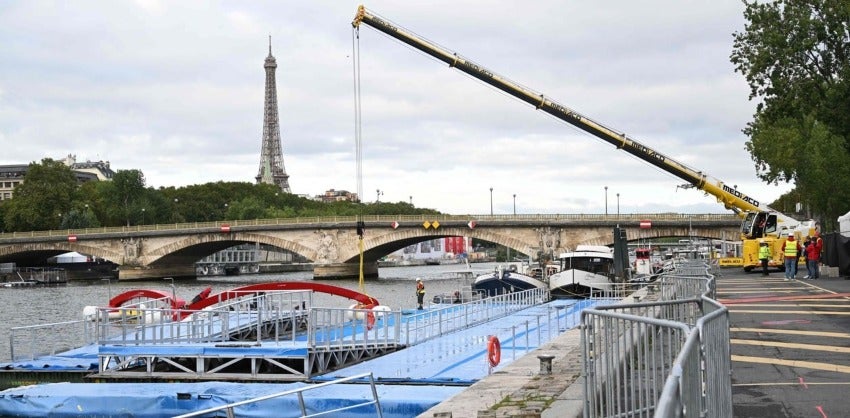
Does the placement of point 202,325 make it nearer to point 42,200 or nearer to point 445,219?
point 445,219

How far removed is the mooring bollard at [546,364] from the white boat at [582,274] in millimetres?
34301

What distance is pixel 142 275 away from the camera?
125 m

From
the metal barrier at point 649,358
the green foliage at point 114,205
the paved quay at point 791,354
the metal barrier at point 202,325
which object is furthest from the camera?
the green foliage at point 114,205

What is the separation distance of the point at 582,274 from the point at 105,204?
133403 mm

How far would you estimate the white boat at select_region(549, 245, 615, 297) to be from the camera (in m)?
50.1

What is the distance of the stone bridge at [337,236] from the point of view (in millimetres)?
101312

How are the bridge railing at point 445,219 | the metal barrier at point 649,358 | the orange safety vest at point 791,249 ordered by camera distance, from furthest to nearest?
the bridge railing at point 445,219 → the orange safety vest at point 791,249 → the metal barrier at point 649,358

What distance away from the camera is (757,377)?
14164mm

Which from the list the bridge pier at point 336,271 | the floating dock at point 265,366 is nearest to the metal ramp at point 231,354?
the floating dock at point 265,366

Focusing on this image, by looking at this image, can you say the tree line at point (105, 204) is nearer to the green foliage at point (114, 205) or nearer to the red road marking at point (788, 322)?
the green foliage at point (114, 205)

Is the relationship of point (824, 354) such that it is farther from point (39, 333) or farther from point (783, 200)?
point (783, 200)

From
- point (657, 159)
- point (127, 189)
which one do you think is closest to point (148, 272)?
point (127, 189)

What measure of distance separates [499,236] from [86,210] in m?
76.9


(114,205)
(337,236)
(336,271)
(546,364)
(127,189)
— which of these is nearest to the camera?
(546,364)
